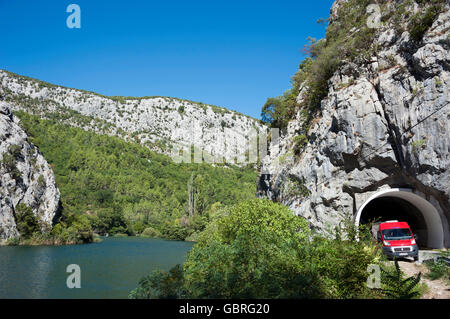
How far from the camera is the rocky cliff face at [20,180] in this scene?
2032 inches

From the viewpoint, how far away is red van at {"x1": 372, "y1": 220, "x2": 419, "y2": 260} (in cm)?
1425

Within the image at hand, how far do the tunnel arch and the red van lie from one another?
1.50 meters

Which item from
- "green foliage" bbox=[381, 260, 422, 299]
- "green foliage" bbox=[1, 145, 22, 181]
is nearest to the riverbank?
"green foliage" bbox=[1, 145, 22, 181]

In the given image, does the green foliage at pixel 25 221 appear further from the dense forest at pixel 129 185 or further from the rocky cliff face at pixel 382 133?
the rocky cliff face at pixel 382 133

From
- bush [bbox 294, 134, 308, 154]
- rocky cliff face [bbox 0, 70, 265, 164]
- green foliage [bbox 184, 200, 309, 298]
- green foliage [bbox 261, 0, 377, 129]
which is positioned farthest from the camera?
rocky cliff face [bbox 0, 70, 265, 164]

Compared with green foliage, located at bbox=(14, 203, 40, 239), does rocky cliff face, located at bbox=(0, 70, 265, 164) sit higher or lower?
higher

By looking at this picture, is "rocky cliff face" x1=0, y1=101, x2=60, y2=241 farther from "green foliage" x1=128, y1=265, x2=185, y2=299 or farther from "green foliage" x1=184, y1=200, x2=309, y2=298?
"green foliage" x1=184, y1=200, x2=309, y2=298

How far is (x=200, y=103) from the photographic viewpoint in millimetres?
170500

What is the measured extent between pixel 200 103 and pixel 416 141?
525 feet

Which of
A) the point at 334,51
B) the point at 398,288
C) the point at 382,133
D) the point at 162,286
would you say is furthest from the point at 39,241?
the point at 398,288

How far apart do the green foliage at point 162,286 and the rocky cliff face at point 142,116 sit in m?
125

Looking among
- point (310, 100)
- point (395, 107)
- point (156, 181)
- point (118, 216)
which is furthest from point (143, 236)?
point (395, 107)

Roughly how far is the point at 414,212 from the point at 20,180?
2386 inches
